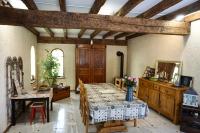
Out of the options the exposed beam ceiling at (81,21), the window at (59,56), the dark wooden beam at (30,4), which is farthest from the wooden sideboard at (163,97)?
the window at (59,56)

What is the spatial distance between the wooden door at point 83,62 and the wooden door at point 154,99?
329 cm

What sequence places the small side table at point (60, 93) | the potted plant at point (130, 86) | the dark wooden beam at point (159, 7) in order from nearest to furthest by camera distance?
the dark wooden beam at point (159, 7) < the potted plant at point (130, 86) < the small side table at point (60, 93)

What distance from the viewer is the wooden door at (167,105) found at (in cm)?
434

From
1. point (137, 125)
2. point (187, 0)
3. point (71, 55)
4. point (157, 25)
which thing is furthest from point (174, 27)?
point (71, 55)

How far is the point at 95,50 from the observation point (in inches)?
311

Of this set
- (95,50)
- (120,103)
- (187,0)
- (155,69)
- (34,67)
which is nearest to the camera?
(187,0)

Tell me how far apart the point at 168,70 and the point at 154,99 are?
0.98 m

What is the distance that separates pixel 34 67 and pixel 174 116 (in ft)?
18.4

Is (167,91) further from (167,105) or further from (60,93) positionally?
(60,93)

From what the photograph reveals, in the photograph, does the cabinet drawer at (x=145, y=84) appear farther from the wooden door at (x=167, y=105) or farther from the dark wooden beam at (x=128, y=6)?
the dark wooden beam at (x=128, y=6)

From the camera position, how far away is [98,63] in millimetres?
8008

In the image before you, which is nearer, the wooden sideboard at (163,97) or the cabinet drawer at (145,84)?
the wooden sideboard at (163,97)

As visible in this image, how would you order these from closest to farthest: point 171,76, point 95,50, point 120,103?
point 120,103 < point 171,76 < point 95,50

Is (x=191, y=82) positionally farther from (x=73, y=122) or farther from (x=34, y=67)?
(x=34, y=67)
